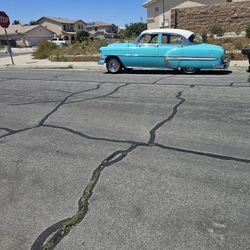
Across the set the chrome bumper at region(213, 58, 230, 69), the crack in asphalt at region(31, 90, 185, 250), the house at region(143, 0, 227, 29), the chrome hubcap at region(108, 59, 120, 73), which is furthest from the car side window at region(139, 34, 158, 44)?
the house at region(143, 0, 227, 29)

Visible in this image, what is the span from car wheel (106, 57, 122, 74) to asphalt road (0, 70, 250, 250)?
5.82m

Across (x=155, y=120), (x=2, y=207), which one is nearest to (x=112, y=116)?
(x=155, y=120)

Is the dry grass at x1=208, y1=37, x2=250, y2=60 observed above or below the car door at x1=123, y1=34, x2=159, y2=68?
below

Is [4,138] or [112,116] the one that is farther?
[112,116]

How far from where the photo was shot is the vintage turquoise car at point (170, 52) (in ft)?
36.0

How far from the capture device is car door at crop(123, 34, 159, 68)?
38.7ft

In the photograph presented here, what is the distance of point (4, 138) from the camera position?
5199 millimetres

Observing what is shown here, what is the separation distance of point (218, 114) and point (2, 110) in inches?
193

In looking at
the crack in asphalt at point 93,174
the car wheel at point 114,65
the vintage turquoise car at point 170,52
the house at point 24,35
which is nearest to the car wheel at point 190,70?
the vintage turquoise car at point 170,52

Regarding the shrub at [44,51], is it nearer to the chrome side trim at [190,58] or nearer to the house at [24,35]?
the chrome side trim at [190,58]

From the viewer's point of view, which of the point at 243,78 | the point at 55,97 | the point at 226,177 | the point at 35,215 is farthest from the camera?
the point at 243,78

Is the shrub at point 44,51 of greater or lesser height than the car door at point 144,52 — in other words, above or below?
below

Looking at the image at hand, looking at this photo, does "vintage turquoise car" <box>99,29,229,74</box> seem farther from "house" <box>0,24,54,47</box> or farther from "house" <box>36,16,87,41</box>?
"house" <box>36,16,87,41</box>

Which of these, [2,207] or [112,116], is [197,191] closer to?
[2,207]
